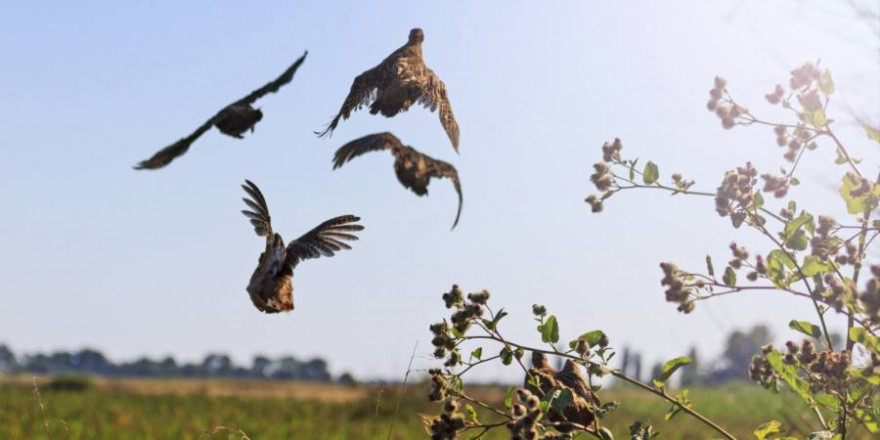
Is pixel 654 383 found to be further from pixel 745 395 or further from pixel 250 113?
pixel 745 395

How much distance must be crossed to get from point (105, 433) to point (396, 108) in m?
11.8

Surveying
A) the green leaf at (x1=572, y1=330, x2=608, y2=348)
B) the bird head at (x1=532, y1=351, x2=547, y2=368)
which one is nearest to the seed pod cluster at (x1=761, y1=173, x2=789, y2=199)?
the green leaf at (x1=572, y1=330, x2=608, y2=348)

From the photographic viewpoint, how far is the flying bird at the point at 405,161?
2.16 m

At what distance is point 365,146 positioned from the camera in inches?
Answer: 85.6

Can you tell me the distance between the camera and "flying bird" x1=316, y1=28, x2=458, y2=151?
2.57 m

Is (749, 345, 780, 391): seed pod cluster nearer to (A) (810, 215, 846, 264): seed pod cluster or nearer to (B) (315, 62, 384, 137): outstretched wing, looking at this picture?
(A) (810, 215, 846, 264): seed pod cluster

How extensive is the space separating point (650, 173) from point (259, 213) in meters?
1.66

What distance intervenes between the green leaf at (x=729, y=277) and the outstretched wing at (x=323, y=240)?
4.56 ft

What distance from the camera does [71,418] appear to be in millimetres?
15977

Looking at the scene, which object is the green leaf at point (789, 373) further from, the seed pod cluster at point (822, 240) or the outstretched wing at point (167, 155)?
the outstretched wing at point (167, 155)

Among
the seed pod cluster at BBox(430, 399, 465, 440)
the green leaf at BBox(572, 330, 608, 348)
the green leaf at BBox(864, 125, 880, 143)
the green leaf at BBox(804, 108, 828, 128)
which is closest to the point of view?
the seed pod cluster at BBox(430, 399, 465, 440)

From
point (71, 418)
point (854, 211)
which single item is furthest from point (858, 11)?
point (71, 418)

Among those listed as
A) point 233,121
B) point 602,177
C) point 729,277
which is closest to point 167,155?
point 233,121

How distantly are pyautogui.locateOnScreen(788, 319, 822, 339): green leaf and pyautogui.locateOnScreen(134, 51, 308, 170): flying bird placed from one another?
85.6 inches
